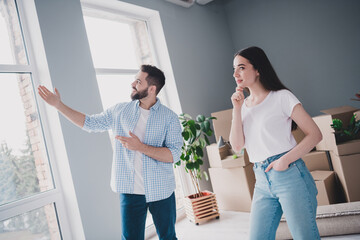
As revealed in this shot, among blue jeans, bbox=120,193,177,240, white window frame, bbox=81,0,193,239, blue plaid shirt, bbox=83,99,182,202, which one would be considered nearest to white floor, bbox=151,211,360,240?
white window frame, bbox=81,0,193,239

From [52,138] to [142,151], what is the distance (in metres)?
1.13

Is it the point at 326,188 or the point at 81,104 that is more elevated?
the point at 81,104

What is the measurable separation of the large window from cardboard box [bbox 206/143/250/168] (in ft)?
1.75

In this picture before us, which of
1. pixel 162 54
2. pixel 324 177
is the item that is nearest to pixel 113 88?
pixel 162 54

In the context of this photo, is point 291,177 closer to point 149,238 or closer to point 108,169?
point 108,169

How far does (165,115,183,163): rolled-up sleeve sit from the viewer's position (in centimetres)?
179

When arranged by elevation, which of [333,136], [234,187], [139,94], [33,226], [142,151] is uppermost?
[139,94]

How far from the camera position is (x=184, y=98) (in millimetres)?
3631

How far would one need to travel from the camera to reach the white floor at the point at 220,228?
261 cm

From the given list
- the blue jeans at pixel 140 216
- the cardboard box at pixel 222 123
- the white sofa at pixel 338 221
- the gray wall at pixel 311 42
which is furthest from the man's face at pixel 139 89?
the gray wall at pixel 311 42

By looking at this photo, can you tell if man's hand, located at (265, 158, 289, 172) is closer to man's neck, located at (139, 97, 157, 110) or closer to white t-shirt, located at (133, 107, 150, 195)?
white t-shirt, located at (133, 107, 150, 195)

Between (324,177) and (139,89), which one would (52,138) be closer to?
(139,89)

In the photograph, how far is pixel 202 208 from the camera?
2996 mm

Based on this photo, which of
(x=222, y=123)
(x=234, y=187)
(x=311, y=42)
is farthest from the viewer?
(x=311, y=42)
